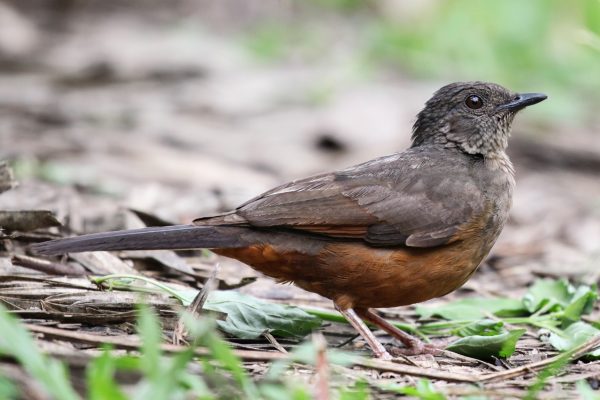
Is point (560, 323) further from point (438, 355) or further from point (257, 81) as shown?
point (257, 81)

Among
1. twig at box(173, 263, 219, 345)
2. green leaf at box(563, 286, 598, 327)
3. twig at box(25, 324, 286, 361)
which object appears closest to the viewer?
twig at box(25, 324, 286, 361)

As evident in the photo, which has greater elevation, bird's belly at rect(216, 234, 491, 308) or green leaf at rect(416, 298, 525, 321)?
bird's belly at rect(216, 234, 491, 308)

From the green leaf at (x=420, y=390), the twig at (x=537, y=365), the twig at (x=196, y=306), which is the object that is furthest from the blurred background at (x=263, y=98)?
the green leaf at (x=420, y=390)

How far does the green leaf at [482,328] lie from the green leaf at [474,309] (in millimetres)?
195

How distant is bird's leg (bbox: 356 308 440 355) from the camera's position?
4625 millimetres

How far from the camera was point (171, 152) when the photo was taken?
8.73 m

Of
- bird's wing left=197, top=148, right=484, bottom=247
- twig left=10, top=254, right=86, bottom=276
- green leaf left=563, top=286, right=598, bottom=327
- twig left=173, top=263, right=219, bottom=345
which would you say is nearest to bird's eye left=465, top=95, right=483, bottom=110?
bird's wing left=197, top=148, right=484, bottom=247

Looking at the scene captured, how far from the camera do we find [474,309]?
16.8ft

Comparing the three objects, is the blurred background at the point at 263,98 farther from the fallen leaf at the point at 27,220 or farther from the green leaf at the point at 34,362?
the green leaf at the point at 34,362

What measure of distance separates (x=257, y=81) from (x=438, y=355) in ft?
23.7

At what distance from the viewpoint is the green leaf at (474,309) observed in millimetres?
5074

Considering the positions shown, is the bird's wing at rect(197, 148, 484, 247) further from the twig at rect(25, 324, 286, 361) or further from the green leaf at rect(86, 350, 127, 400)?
the green leaf at rect(86, 350, 127, 400)

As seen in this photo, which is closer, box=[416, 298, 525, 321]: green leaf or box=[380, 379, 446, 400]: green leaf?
box=[380, 379, 446, 400]: green leaf

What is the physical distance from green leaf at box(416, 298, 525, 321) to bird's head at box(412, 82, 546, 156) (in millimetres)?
916
